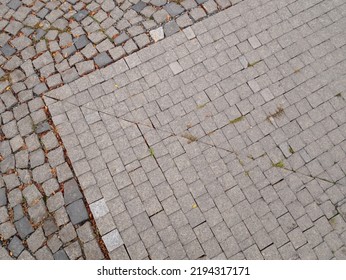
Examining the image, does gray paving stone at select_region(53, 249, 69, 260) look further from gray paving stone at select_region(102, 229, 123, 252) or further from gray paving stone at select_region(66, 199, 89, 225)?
gray paving stone at select_region(102, 229, 123, 252)

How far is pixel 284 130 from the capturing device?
16.3ft

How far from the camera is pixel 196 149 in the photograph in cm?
488

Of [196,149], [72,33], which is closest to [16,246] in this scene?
[196,149]

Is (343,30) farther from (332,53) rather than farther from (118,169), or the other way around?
(118,169)

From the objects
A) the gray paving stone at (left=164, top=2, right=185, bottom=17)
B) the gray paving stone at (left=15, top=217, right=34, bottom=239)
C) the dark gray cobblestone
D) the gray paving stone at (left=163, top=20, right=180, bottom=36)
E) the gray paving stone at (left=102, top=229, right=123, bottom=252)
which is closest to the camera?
the gray paving stone at (left=102, top=229, right=123, bottom=252)

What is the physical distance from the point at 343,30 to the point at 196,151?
10.9 ft

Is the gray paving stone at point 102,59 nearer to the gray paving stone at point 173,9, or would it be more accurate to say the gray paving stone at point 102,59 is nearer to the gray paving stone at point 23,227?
the gray paving stone at point 173,9

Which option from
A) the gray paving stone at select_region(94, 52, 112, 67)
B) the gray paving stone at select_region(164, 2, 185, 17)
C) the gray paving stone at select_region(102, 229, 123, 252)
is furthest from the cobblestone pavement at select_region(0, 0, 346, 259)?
the gray paving stone at select_region(164, 2, 185, 17)

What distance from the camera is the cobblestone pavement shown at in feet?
14.6

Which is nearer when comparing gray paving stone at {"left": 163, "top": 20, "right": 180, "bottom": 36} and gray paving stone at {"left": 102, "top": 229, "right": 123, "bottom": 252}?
gray paving stone at {"left": 102, "top": 229, "right": 123, "bottom": 252}

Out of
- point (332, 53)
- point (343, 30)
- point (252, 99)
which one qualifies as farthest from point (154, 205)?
point (343, 30)

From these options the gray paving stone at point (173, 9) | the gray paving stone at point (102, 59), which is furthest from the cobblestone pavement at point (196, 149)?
the gray paving stone at point (173, 9)

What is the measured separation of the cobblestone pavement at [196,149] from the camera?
→ 4441 mm

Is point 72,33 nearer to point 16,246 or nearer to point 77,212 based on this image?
point 77,212
